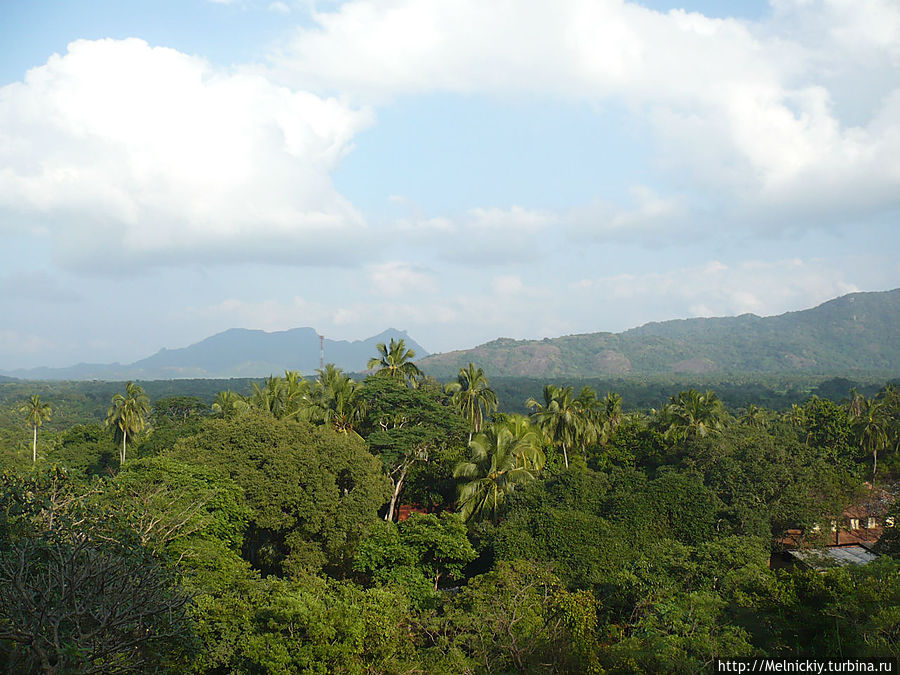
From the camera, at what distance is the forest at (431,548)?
10.3 metres

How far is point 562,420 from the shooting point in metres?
36.5

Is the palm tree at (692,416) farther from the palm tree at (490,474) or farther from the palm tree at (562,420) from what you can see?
the palm tree at (490,474)

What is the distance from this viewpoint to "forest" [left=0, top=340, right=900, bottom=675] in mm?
10281

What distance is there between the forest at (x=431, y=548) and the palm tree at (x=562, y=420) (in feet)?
0.51

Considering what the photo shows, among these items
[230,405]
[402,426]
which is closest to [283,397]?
[230,405]

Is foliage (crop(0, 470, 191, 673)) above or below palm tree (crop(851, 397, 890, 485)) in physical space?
above

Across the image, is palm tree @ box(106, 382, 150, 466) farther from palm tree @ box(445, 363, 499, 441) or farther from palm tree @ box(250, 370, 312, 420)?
palm tree @ box(445, 363, 499, 441)

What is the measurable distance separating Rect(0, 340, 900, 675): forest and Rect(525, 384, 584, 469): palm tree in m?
0.16

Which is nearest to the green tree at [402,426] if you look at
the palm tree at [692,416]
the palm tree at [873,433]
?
the palm tree at [692,416]

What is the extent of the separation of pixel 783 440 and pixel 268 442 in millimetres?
26760

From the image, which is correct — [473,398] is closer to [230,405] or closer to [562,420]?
[562,420]

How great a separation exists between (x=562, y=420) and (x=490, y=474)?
1426cm

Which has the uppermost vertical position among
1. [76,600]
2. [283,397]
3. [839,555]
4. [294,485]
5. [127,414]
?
[283,397]

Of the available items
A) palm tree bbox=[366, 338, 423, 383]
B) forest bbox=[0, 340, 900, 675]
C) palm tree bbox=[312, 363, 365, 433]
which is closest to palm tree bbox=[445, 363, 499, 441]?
forest bbox=[0, 340, 900, 675]
